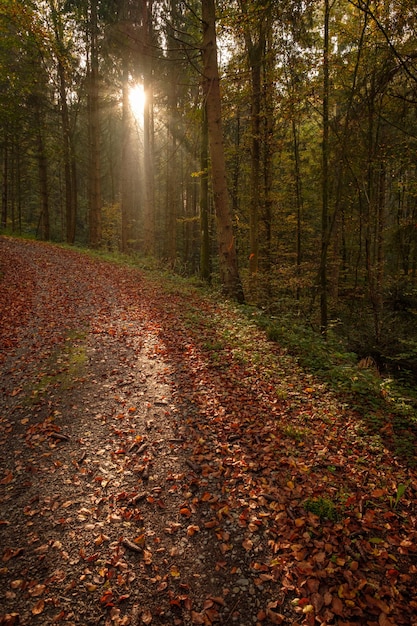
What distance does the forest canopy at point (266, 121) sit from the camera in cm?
874

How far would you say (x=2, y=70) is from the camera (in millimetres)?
15172

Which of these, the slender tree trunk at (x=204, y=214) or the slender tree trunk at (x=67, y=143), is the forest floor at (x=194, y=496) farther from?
the slender tree trunk at (x=67, y=143)

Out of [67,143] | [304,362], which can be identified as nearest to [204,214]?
[304,362]

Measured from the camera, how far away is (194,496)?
3791 mm

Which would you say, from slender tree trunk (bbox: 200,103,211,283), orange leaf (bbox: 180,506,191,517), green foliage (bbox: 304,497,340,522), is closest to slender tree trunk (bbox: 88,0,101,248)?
slender tree trunk (bbox: 200,103,211,283)

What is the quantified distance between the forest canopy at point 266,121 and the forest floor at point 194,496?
3639 millimetres

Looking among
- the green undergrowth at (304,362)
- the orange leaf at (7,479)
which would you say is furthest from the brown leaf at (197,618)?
the orange leaf at (7,479)

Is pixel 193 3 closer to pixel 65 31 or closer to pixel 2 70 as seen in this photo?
pixel 2 70

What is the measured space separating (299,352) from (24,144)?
25.9 meters

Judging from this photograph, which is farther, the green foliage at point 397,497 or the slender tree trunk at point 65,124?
the slender tree trunk at point 65,124

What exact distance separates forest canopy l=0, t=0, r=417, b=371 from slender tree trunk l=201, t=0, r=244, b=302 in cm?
4

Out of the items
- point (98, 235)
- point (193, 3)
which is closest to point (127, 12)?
point (193, 3)

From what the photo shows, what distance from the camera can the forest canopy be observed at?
344 inches

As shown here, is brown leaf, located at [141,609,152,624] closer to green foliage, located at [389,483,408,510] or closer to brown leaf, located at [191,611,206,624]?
brown leaf, located at [191,611,206,624]
